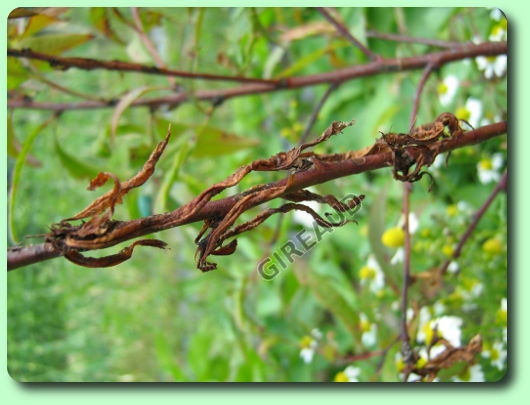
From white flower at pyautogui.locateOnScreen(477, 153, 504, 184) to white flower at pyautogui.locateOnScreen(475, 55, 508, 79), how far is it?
0.38 feet

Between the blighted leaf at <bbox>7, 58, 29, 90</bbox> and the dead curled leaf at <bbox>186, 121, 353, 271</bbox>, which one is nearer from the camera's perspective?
the dead curled leaf at <bbox>186, 121, 353, 271</bbox>

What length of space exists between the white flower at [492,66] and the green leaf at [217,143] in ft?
1.08

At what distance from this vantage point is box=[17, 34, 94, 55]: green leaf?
72cm

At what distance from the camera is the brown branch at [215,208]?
0.33 metres

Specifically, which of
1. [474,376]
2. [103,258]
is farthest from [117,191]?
[474,376]

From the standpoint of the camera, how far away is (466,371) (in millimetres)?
702

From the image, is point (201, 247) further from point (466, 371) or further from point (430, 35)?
point (430, 35)

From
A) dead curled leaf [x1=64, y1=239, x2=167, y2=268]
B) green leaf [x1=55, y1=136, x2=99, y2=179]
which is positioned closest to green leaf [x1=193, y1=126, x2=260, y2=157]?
green leaf [x1=55, y1=136, x2=99, y2=179]

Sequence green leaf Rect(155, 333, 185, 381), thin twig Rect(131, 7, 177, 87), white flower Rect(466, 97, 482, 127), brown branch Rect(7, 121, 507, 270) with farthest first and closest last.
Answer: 1. green leaf Rect(155, 333, 185, 381)
2. white flower Rect(466, 97, 482, 127)
3. thin twig Rect(131, 7, 177, 87)
4. brown branch Rect(7, 121, 507, 270)

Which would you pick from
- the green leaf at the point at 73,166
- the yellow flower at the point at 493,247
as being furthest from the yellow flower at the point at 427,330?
the green leaf at the point at 73,166

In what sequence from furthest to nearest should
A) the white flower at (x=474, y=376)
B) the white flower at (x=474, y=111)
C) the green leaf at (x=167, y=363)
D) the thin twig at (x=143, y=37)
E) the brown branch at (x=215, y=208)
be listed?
the green leaf at (x=167, y=363) < the white flower at (x=474, y=111) < the thin twig at (x=143, y=37) < the white flower at (x=474, y=376) < the brown branch at (x=215, y=208)

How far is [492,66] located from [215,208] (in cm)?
66

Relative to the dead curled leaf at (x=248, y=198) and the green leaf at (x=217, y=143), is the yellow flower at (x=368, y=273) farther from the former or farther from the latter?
the dead curled leaf at (x=248, y=198)

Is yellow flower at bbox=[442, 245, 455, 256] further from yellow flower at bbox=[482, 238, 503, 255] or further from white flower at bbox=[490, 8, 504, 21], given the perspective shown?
white flower at bbox=[490, 8, 504, 21]
